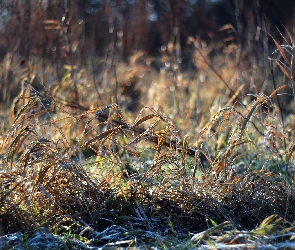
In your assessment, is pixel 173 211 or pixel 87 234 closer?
pixel 87 234

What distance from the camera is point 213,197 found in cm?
269

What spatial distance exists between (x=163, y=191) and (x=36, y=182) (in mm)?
621

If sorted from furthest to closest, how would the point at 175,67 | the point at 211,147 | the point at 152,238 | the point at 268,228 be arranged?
1. the point at 175,67
2. the point at 211,147
3. the point at 152,238
4. the point at 268,228

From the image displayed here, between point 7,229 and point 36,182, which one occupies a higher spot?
point 36,182

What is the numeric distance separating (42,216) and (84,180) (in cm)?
26

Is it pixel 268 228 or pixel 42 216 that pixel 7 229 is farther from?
pixel 268 228

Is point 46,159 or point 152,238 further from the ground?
point 46,159

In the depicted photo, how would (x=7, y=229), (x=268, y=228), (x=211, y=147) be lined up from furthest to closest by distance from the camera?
→ (x=211, y=147), (x=7, y=229), (x=268, y=228)

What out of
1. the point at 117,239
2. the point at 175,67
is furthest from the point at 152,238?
the point at 175,67

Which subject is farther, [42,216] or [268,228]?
[42,216]

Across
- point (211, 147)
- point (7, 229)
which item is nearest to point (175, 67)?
point (211, 147)

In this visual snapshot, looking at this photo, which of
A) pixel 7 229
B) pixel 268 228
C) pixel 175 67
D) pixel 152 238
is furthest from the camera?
pixel 175 67

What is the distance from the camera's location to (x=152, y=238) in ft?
7.97

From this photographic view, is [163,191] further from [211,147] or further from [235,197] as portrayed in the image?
[211,147]
